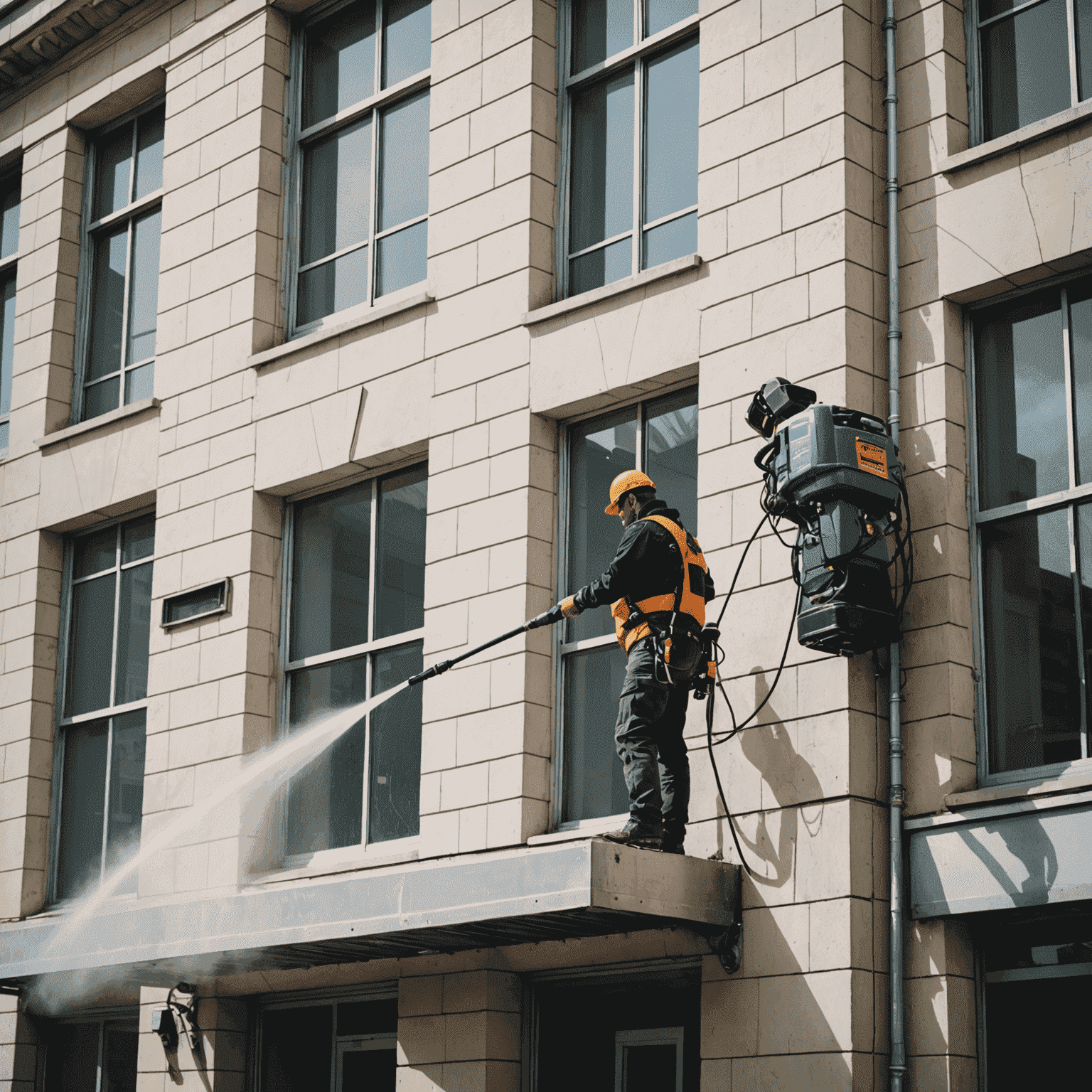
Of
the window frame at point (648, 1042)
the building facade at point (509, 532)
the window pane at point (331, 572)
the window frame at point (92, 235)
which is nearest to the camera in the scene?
the building facade at point (509, 532)

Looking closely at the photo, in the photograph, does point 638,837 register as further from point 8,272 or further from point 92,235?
point 8,272

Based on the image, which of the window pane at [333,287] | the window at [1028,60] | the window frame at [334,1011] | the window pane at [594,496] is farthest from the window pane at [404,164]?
the window frame at [334,1011]

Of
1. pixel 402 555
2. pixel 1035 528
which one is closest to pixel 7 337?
pixel 402 555

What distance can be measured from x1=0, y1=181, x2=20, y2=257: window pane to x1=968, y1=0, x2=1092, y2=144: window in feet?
38.6

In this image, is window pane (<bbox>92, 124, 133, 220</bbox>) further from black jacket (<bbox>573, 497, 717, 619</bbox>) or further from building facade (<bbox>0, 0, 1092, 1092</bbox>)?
black jacket (<bbox>573, 497, 717, 619</bbox>)

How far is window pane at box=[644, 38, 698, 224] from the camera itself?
A: 12938mm

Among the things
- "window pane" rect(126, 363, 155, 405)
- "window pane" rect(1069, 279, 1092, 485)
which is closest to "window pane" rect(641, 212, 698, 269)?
"window pane" rect(1069, 279, 1092, 485)

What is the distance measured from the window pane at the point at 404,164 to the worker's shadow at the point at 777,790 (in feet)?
19.7

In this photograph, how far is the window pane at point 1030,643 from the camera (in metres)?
10.1

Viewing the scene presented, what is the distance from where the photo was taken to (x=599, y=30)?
13.8 metres

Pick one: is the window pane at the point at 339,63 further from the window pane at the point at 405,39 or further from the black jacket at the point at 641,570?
the black jacket at the point at 641,570

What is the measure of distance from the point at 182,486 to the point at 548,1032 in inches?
248

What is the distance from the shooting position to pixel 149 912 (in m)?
12.5

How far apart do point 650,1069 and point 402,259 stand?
23.7 ft
